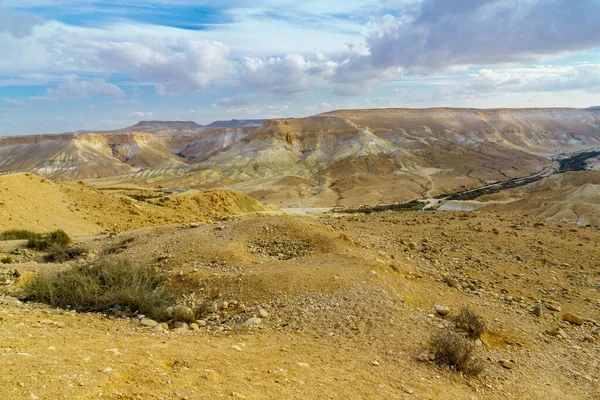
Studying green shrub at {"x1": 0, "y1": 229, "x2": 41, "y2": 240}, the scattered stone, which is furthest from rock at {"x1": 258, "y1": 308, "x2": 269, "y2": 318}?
green shrub at {"x1": 0, "y1": 229, "x2": 41, "y2": 240}

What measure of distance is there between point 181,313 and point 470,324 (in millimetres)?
5265

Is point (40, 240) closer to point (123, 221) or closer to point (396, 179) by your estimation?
point (123, 221)

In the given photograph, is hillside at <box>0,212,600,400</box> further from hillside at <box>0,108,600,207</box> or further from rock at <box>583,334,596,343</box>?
hillside at <box>0,108,600,207</box>

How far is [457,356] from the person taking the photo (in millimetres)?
6031

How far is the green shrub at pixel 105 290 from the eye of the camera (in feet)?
25.5

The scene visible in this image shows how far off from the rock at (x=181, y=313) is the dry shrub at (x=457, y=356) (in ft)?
14.0

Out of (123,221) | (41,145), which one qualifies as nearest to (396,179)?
(123,221)

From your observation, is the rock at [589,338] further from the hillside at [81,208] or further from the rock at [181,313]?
the hillside at [81,208]

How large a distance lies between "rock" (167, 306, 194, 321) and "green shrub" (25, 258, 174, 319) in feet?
0.55

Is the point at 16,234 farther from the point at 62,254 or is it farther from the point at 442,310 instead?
the point at 442,310

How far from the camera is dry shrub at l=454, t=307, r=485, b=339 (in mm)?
7191

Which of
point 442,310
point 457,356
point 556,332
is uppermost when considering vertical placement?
point 457,356

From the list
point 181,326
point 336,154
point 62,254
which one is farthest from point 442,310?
point 336,154

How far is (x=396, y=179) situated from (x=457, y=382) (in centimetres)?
8991
